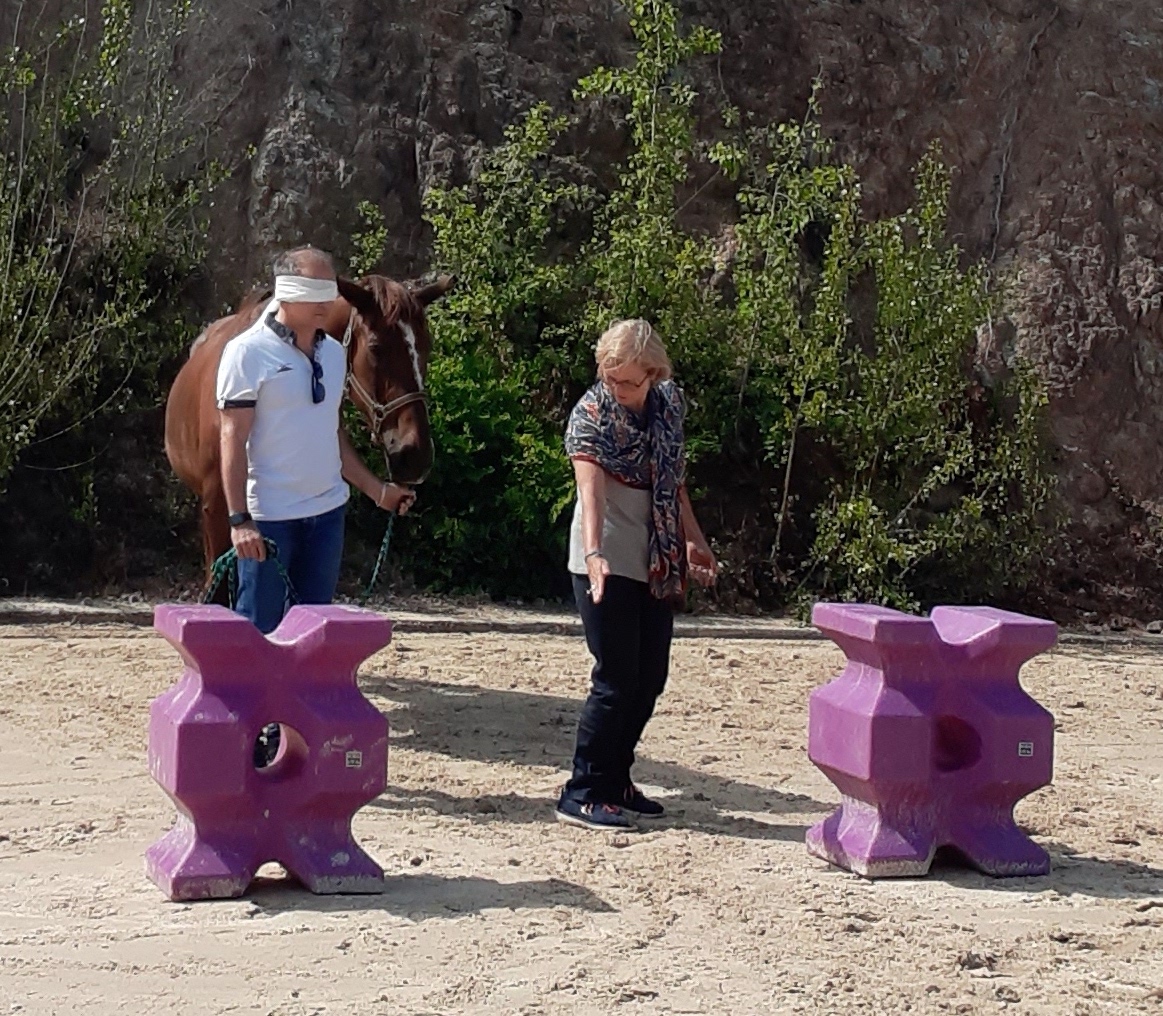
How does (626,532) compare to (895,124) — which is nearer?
(626,532)

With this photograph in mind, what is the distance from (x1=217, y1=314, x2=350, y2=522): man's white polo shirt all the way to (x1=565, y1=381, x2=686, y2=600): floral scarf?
89 cm

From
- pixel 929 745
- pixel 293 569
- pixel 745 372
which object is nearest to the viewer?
pixel 929 745

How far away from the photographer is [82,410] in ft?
40.4

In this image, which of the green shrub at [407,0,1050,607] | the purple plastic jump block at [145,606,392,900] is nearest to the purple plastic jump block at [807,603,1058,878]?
the purple plastic jump block at [145,606,392,900]

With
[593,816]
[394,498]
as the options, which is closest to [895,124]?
[394,498]

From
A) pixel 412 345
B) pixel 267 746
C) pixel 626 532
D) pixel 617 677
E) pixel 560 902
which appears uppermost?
pixel 412 345

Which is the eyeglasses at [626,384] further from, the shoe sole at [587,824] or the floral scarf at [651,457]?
the shoe sole at [587,824]

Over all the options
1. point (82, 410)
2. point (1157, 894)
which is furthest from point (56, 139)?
point (1157, 894)

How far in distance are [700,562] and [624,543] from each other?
34 centimetres

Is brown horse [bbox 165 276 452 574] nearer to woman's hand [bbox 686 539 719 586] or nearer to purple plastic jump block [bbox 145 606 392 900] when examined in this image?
woman's hand [bbox 686 539 719 586]

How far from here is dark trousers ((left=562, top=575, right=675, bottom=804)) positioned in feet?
18.6

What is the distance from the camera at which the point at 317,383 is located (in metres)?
5.81

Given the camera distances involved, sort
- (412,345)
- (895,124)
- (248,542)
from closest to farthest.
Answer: (248,542) → (412,345) → (895,124)

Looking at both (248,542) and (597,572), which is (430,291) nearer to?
(248,542)
